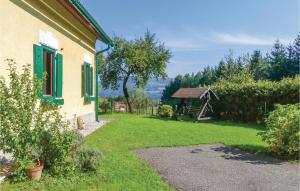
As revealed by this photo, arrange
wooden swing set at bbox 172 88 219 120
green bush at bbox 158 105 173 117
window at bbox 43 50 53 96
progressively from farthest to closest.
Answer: green bush at bbox 158 105 173 117 < wooden swing set at bbox 172 88 219 120 < window at bbox 43 50 53 96

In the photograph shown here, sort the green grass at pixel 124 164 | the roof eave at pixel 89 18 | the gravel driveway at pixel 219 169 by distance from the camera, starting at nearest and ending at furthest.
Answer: the green grass at pixel 124 164, the gravel driveway at pixel 219 169, the roof eave at pixel 89 18

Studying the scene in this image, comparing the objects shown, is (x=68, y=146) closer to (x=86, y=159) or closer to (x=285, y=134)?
(x=86, y=159)

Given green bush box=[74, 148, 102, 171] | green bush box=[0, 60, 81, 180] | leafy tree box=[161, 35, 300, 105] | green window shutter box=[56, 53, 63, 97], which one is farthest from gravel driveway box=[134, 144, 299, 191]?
leafy tree box=[161, 35, 300, 105]

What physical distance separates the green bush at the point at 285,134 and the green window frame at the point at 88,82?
707 centimetres

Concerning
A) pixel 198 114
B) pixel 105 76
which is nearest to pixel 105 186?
pixel 198 114

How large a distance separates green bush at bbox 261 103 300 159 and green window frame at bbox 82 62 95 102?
7.07 m

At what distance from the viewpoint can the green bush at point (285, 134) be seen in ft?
27.3

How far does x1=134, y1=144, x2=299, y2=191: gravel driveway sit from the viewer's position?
18.7ft

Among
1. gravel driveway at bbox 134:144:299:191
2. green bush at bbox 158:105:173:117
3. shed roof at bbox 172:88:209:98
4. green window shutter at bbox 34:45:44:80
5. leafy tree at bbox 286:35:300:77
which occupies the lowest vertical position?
gravel driveway at bbox 134:144:299:191

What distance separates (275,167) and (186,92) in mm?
13122

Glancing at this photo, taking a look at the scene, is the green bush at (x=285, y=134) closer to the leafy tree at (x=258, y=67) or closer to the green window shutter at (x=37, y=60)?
the green window shutter at (x=37, y=60)

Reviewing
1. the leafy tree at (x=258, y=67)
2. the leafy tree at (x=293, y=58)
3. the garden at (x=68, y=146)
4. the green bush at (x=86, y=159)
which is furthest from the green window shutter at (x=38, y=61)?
the leafy tree at (x=293, y=58)

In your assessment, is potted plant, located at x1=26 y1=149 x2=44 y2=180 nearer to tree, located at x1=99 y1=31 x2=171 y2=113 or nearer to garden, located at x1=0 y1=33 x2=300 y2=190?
garden, located at x1=0 y1=33 x2=300 y2=190

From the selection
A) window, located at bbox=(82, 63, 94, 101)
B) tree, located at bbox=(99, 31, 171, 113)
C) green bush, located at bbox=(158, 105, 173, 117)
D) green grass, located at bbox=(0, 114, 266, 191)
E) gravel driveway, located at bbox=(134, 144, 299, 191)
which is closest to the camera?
green grass, located at bbox=(0, 114, 266, 191)
